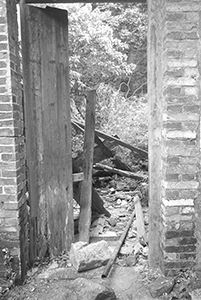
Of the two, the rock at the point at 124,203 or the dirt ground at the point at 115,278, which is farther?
the rock at the point at 124,203

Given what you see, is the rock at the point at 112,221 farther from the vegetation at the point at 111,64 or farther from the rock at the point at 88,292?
the vegetation at the point at 111,64

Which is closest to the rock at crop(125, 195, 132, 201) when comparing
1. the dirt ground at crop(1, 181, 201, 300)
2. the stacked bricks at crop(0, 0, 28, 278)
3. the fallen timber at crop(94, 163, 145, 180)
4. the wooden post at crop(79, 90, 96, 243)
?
the fallen timber at crop(94, 163, 145, 180)

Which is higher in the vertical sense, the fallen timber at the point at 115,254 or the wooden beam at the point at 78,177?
the wooden beam at the point at 78,177

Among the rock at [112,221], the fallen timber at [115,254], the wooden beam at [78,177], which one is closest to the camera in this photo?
the fallen timber at [115,254]

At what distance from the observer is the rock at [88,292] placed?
2.26 metres

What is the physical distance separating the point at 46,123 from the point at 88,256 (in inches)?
59.3

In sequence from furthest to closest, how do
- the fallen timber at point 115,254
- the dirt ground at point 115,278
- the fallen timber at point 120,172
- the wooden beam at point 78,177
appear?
the fallen timber at point 120,172 → the wooden beam at point 78,177 → the fallen timber at point 115,254 → the dirt ground at point 115,278

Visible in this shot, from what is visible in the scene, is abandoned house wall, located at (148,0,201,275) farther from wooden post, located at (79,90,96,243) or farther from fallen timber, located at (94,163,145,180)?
fallen timber, located at (94,163,145,180)

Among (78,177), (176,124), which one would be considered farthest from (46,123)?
(176,124)

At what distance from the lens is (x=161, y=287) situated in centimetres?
252

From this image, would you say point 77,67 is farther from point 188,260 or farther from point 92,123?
point 188,260

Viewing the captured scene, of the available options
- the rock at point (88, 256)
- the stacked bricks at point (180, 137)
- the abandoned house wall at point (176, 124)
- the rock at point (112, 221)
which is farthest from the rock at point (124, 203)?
the stacked bricks at point (180, 137)

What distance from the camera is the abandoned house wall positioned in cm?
241

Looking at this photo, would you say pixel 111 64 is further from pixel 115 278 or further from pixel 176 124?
pixel 115 278
